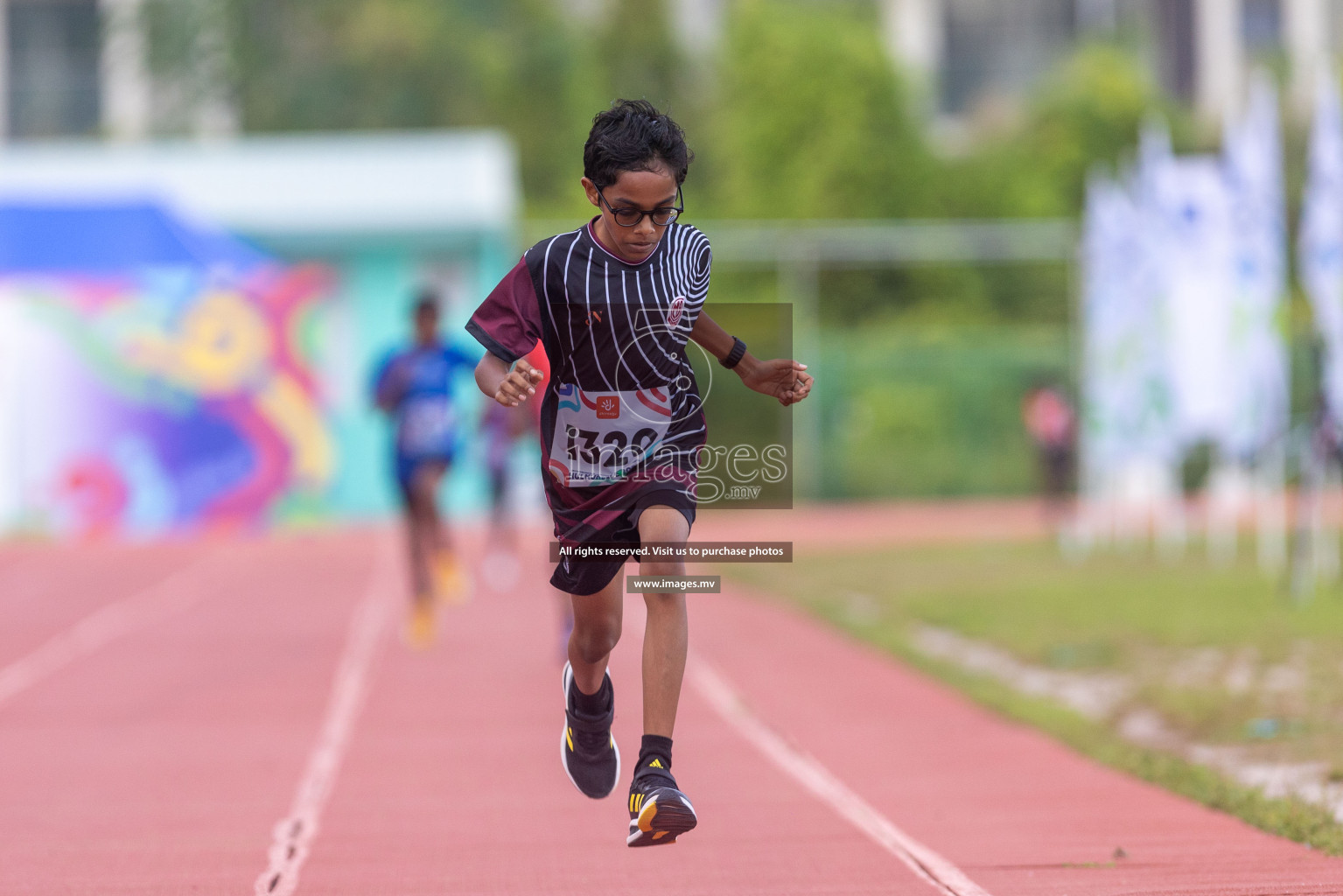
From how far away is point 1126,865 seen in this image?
18.2 ft

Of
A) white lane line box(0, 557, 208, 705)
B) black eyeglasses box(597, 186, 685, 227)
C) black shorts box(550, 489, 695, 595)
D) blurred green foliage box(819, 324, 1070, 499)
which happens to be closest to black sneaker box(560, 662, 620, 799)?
black shorts box(550, 489, 695, 595)

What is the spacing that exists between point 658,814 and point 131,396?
2320 cm

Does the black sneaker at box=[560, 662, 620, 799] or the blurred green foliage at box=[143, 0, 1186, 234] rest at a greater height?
the blurred green foliage at box=[143, 0, 1186, 234]

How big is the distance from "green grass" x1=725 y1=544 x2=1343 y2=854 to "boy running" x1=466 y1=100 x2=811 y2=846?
89.8 inches

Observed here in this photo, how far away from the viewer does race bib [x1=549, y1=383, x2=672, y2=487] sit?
16.6 ft

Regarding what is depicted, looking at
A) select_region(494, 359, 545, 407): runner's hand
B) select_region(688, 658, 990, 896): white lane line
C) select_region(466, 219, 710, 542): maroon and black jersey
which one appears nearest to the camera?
select_region(494, 359, 545, 407): runner's hand

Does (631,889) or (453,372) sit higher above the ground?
(453,372)

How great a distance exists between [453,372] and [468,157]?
19.3m

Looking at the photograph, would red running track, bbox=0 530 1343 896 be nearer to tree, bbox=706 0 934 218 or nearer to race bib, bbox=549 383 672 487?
race bib, bbox=549 383 672 487

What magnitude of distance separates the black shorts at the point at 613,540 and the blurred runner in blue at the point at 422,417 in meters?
6.21

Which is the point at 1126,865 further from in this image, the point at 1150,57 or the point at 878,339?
the point at 1150,57

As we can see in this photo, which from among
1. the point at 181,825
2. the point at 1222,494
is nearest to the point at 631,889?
the point at 181,825

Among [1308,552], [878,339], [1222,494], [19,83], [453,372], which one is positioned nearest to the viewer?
[453,372]

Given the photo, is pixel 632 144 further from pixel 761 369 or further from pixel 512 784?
pixel 512 784
